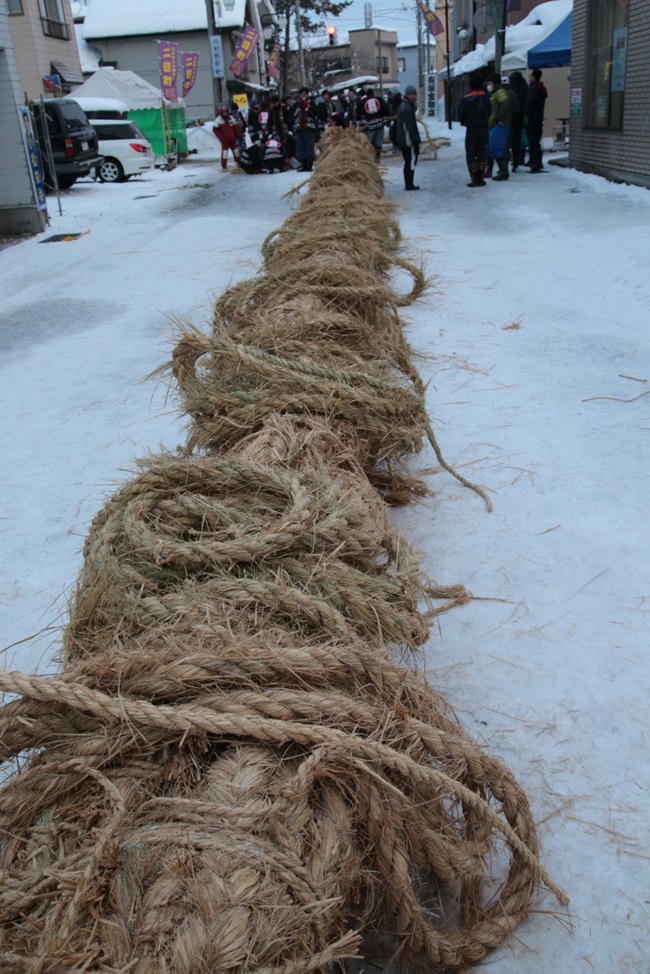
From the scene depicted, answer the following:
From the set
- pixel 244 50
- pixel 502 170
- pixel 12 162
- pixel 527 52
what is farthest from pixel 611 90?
pixel 244 50

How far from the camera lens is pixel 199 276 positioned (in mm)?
8711

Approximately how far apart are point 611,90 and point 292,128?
831 cm

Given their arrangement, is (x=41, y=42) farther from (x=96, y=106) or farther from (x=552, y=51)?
(x=552, y=51)

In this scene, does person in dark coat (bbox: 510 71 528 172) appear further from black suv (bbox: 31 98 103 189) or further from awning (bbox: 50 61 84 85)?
awning (bbox: 50 61 84 85)

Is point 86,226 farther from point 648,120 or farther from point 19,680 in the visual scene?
point 19,680

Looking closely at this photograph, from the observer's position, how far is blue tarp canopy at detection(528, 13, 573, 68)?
1664 cm

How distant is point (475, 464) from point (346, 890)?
2.80 metres

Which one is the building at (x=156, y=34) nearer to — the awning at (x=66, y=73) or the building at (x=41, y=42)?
the awning at (x=66, y=73)

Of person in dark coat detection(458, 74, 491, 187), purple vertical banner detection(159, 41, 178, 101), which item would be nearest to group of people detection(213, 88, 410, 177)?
person in dark coat detection(458, 74, 491, 187)

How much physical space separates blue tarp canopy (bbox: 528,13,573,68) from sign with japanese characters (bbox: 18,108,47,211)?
33.2ft

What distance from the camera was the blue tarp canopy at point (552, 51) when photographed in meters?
16.6

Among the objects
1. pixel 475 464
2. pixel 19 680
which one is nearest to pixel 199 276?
pixel 475 464

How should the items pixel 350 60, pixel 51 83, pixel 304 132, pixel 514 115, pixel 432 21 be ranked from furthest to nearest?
pixel 350 60 < pixel 432 21 < pixel 51 83 < pixel 304 132 < pixel 514 115

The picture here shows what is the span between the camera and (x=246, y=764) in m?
1.57
